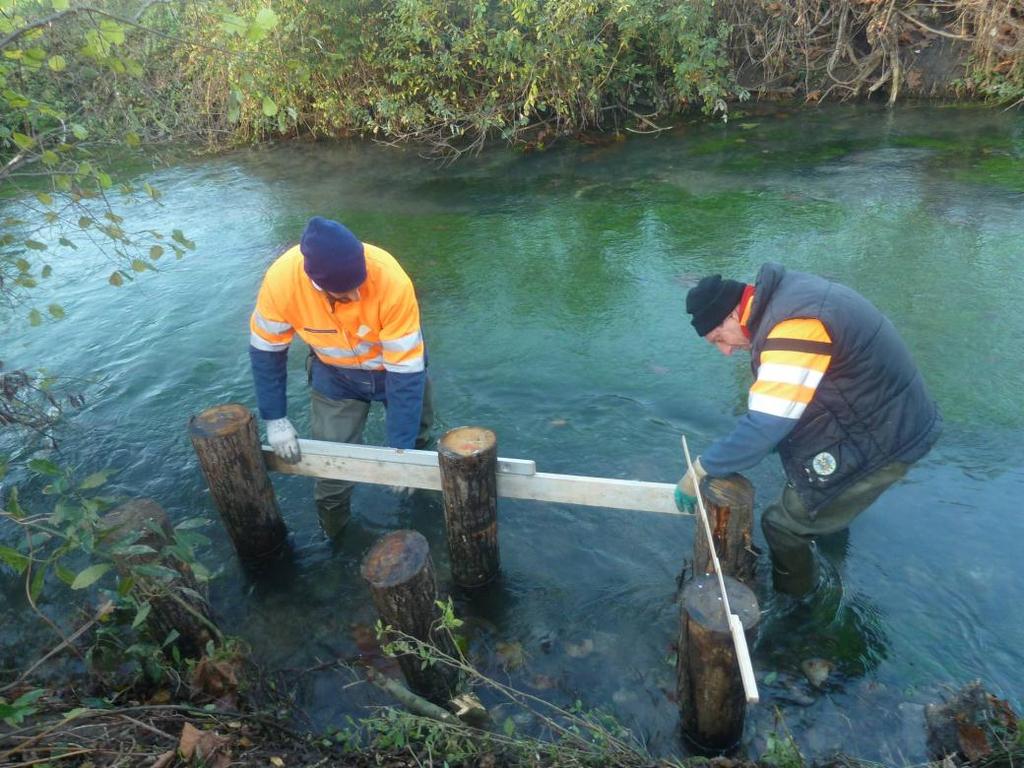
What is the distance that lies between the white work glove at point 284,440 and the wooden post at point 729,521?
7.33ft

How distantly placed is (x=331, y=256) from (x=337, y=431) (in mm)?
1344

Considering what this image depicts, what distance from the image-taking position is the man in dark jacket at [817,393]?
3053 mm

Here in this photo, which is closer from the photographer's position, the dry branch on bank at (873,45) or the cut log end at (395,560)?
the cut log end at (395,560)

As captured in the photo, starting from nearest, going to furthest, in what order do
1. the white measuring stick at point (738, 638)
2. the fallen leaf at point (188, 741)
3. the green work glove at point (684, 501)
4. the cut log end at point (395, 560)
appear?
the white measuring stick at point (738, 638) → the fallen leaf at point (188, 741) → the cut log end at point (395, 560) → the green work glove at point (684, 501)

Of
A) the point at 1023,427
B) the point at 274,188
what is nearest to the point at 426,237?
the point at 274,188

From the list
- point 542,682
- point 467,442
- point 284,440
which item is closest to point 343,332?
point 284,440

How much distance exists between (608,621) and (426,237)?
6.58m

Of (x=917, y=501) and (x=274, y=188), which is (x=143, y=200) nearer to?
(x=274, y=188)

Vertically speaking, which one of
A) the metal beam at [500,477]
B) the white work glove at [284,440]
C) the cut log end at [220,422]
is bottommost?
the metal beam at [500,477]

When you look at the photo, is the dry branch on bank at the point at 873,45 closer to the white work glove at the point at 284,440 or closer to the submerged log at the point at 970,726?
the submerged log at the point at 970,726

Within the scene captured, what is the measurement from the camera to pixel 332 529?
4.80 metres

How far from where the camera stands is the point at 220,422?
3.92 m

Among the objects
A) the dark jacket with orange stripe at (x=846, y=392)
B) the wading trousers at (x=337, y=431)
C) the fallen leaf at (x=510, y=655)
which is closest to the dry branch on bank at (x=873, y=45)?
the dark jacket with orange stripe at (x=846, y=392)

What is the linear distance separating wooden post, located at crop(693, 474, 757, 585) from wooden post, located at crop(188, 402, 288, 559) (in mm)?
2430
